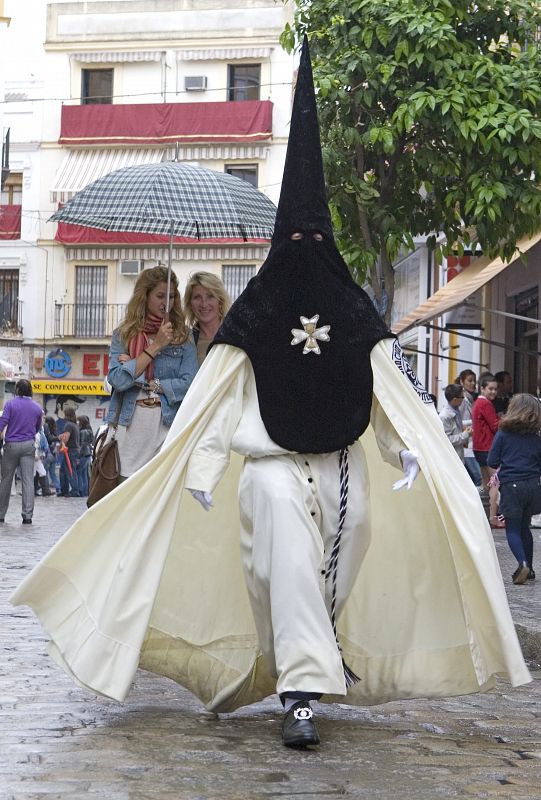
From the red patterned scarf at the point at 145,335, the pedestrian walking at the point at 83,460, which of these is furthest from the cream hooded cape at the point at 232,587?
the pedestrian walking at the point at 83,460

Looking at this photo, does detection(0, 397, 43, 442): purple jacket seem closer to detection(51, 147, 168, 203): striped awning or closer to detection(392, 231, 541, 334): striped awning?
detection(392, 231, 541, 334): striped awning

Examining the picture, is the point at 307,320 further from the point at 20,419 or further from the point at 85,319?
the point at 85,319

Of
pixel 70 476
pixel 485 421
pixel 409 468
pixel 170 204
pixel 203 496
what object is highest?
pixel 170 204

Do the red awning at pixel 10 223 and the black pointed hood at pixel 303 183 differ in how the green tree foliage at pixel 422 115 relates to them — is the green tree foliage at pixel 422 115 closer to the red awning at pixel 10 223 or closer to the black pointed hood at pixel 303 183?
the black pointed hood at pixel 303 183

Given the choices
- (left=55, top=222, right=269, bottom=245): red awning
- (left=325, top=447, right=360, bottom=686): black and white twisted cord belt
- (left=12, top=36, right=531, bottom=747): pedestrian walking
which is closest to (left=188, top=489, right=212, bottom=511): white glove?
(left=12, top=36, right=531, bottom=747): pedestrian walking

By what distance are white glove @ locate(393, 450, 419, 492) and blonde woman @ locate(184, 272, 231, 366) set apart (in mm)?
2396

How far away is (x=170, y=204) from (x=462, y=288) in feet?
29.9

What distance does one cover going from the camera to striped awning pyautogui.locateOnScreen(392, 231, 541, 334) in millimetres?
16594

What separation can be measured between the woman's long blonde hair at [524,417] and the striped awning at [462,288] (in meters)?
4.77

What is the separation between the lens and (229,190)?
955 centimetres

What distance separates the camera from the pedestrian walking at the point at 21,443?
744 inches

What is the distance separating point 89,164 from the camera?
155ft

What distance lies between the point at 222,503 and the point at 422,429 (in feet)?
3.13

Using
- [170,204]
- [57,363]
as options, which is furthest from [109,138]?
[170,204]
